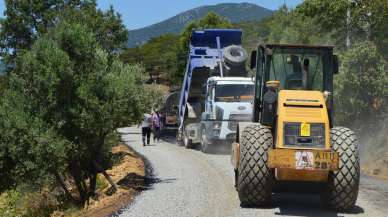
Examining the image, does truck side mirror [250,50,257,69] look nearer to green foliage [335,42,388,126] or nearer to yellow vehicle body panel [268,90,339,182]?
yellow vehicle body panel [268,90,339,182]

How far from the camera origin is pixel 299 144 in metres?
10.1

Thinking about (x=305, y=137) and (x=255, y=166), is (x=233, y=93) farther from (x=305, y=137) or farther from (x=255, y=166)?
(x=305, y=137)

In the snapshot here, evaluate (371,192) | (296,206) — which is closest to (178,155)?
(371,192)

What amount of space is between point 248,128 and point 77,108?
6.07 meters

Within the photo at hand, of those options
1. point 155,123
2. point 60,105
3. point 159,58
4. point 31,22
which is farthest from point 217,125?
point 159,58

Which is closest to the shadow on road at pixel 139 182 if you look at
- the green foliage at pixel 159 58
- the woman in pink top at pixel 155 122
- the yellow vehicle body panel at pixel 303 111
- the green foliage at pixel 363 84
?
the yellow vehicle body panel at pixel 303 111

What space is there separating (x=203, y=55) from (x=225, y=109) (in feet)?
13.2

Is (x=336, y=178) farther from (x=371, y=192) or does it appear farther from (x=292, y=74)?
(x=371, y=192)

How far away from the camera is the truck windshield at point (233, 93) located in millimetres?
22344

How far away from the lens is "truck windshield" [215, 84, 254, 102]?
22.3 metres

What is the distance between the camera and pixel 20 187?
16.8 metres

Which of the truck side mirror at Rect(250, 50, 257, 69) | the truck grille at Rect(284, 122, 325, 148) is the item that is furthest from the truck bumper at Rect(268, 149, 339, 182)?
the truck side mirror at Rect(250, 50, 257, 69)

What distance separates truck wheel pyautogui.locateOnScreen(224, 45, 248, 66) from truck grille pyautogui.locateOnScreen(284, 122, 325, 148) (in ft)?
46.7

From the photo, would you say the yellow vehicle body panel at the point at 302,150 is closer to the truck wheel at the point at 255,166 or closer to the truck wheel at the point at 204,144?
the truck wheel at the point at 255,166
